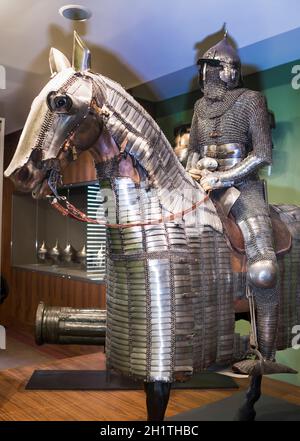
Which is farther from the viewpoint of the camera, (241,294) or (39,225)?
(39,225)

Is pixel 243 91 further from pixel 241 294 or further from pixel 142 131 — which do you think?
pixel 241 294

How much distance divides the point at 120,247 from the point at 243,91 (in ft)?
3.73

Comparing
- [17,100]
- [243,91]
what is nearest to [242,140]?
[243,91]

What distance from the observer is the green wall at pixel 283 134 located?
3.09m

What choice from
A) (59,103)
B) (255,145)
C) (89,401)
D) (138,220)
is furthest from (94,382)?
(59,103)

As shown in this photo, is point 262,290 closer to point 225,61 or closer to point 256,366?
point 256,366

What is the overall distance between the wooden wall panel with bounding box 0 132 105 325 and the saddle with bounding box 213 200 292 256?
84.1 inches

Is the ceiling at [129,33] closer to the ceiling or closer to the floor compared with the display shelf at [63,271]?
closer to the ceiling

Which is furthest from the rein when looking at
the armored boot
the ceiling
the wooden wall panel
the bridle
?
the wooden wall panel

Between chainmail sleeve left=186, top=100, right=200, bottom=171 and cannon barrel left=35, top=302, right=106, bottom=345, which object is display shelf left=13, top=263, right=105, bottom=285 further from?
chainmail sleeve left=186, top=100, right=200, bottom=171

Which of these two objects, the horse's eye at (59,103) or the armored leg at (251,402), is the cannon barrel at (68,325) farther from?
the horse's eye at (59,103)

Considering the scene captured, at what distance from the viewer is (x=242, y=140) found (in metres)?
2.27

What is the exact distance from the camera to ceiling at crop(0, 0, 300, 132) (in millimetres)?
2555

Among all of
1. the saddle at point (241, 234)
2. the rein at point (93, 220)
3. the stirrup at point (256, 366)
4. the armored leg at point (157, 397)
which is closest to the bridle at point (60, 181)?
the rein at point (93, 220)
